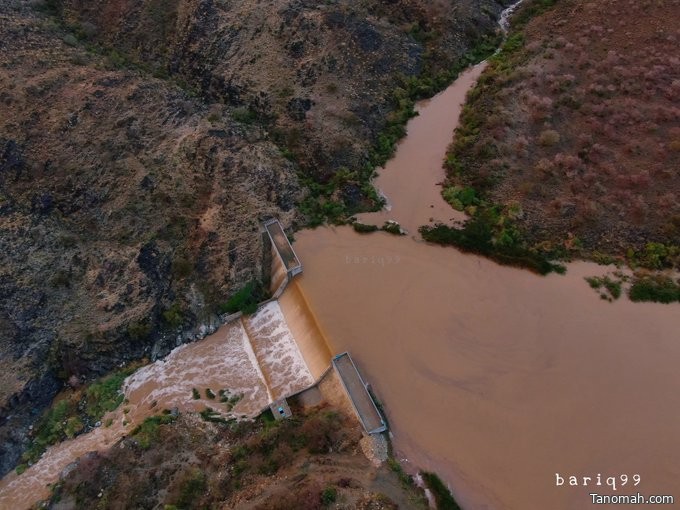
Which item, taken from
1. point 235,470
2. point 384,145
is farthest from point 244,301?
point 384,145

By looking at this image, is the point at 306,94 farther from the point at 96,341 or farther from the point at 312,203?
the point at 96,341

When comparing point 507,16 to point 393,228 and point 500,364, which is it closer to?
point 393,228

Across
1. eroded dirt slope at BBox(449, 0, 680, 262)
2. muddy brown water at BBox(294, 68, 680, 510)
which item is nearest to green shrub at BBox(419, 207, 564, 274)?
muddy brown water at BBox(294, 68, 680, 510)

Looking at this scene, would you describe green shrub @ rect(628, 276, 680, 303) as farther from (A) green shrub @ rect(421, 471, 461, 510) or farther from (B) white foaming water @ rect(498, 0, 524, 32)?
(B) white foaming water @ rect(498, 0, 524, 32)

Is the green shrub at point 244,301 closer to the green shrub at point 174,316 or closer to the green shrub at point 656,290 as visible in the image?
the green shrub at point 174,316

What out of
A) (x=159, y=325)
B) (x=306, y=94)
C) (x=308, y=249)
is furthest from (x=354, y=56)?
(x=159, y=325)
